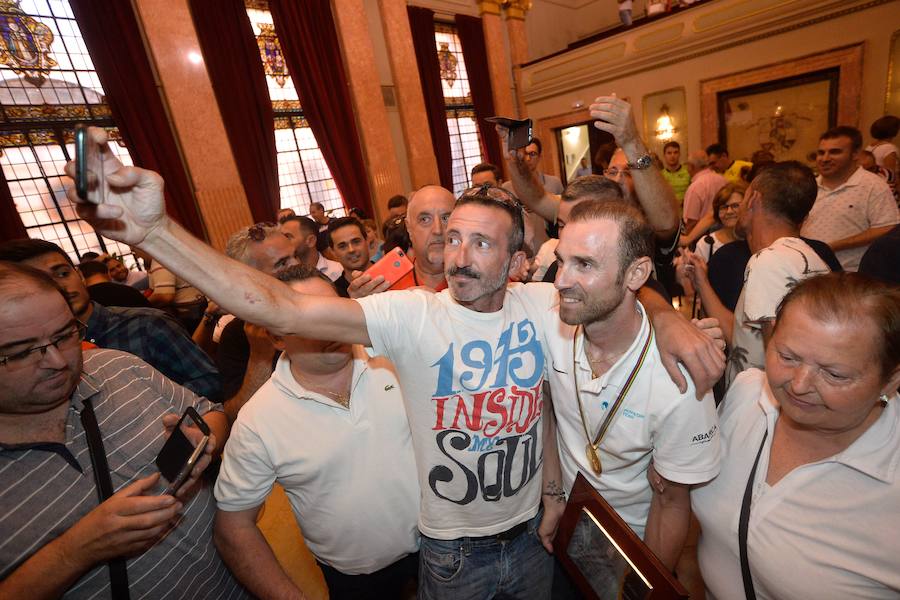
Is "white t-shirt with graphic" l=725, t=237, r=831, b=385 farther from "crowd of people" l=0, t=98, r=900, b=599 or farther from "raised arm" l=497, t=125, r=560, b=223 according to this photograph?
"raised arm" l=497, t=125, r=560, b=223

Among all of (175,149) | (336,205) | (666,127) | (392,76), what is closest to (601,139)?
(666,127)

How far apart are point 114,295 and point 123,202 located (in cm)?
287

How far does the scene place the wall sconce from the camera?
10762 mm

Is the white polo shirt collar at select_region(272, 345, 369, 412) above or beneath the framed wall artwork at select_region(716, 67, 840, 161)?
beneath

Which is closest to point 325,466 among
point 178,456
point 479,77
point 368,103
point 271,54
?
point 178,456

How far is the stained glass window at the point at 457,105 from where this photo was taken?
11.5 meters

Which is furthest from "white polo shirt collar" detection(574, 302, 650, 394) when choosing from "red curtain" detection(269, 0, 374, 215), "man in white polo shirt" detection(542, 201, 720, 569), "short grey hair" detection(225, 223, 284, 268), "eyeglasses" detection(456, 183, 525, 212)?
"red curtain" detection(269, 0, 374, 215)

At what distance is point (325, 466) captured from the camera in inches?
58.1

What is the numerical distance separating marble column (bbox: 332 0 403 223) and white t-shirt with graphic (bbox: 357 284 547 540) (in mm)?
8768

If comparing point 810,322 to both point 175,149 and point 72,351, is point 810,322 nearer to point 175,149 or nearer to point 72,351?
point 72,351

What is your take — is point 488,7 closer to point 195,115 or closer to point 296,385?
point 195,115

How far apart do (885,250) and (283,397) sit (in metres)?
2.99

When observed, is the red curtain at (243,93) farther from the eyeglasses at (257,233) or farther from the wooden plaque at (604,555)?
the wooden plaque at (604,555)

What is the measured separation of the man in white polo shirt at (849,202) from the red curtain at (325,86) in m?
8.08
